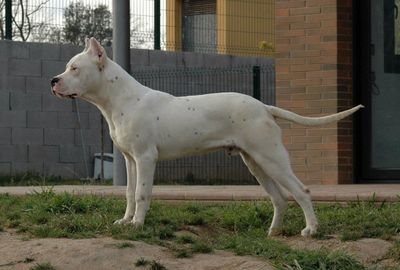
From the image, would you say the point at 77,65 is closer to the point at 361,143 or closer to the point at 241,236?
the point at 241,236

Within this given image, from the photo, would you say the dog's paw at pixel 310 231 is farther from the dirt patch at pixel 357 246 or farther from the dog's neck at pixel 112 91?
the dog's neck at pixel 112 91

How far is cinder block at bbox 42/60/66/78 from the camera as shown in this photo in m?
18.5

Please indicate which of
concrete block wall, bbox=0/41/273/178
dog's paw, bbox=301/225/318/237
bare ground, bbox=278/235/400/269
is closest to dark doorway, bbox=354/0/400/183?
dog's paw, bbox=301/225/318/237

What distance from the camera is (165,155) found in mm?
8781

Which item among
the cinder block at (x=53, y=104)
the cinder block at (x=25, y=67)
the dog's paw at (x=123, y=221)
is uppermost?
the cinder block at (x=25, y=67)

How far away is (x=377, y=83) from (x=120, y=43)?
10.7 ft

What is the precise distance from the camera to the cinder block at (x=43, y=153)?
60.3 feet

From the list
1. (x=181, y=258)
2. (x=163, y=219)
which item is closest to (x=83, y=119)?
(x=163, y=219)

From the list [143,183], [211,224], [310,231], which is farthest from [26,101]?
[310,231]

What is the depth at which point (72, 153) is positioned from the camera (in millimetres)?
18906

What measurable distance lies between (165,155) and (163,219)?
576mm

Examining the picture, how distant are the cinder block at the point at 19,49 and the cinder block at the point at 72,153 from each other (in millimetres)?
1721

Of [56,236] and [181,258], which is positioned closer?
[181,258]

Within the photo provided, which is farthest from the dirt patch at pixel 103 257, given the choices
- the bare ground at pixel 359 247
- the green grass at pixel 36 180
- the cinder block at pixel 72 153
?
the cinder block at pixel 72 153
